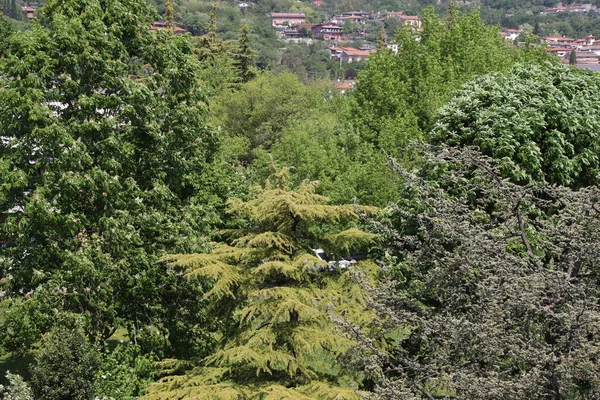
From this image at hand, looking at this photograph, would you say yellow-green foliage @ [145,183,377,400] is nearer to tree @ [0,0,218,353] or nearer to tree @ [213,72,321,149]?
tree @ [0,0,218,353]

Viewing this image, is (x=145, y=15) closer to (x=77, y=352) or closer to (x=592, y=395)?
(x=77, y=352)

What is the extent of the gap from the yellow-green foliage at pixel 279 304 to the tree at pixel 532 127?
356 cm

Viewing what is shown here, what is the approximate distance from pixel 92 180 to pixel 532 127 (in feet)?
26.9

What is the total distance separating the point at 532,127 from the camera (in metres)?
12.4

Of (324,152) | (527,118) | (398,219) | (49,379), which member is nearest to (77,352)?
(49,379)

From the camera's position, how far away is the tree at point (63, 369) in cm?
1139

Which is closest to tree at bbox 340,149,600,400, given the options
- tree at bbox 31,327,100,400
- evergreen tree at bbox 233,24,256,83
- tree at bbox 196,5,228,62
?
tree at bbox 31,327,100,400

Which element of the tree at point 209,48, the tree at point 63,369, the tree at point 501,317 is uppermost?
the tree at point 501,317

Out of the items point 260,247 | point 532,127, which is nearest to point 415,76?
point 532,127

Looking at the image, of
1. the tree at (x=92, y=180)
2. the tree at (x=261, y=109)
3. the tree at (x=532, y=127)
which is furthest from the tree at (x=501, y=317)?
the tree at (x=261, y=109)

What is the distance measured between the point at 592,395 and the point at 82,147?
9439mm

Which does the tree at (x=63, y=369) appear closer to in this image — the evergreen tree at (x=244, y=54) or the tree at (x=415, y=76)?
the tree at (x=415, y=76)

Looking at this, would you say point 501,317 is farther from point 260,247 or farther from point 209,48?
point 209,48

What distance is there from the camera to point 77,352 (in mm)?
11453
